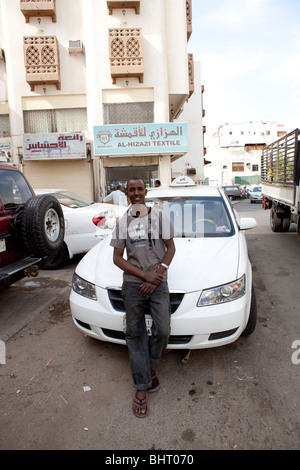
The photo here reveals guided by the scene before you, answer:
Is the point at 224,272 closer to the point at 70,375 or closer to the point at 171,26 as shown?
the point at 70,375

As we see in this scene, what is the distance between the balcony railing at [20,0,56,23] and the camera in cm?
1369

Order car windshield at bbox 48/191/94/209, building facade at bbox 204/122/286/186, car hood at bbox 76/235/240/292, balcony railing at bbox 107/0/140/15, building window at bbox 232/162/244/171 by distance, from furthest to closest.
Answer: building window at bbox 232/162/244/171 < building facade at bbox 204/122/286/186 < balcony railing at bbox 107/0/140/15 < car windshield at bbox 48/191/94/209 < car hood at bbox 76/235/240/292

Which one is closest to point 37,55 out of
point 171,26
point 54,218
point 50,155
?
point 50,155

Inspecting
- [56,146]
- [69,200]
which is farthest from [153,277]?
[56,146]

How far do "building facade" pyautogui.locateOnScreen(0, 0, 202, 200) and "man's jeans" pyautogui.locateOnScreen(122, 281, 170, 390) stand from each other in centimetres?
1231

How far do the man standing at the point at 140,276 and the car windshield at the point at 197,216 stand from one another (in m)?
1.29

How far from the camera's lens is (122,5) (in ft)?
45.4

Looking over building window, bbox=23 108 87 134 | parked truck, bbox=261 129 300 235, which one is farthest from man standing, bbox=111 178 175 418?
building window, bbox=23 108 87 134

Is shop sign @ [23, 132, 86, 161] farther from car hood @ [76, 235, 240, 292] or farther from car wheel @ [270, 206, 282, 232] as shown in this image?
car hood @ [76, 235, 240, 292]

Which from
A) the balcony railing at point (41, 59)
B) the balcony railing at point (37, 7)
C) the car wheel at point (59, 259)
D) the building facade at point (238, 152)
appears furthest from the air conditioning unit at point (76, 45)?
the building facade at point (238, 152)

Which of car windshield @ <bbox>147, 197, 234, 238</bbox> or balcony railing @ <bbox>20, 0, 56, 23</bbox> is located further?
balcony railing @ <bbox>20, 0, 56, 23</bbox>

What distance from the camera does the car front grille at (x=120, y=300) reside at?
2.58 metres
